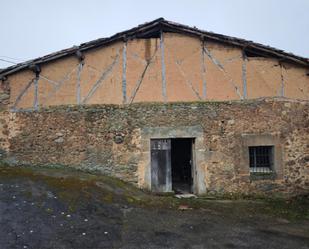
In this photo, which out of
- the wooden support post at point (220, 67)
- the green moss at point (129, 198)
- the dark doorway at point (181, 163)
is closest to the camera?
the green moss at point (129, 198)

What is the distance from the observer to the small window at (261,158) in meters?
8.69

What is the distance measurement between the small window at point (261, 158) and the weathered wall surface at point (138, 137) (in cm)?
39

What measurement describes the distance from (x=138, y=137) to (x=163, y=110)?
3.62 ft

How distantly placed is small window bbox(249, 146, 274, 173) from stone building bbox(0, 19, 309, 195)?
3 cm

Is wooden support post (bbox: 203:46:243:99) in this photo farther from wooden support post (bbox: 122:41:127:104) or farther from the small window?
wooden support post (bbox: 122:41:127:104)

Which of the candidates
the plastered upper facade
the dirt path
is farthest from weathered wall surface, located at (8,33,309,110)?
the dirt path

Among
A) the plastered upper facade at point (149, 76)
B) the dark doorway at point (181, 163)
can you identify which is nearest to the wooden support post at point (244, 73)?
the plastered upper facade at point (149, 76)

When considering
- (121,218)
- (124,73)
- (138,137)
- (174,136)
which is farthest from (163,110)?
(121,218)

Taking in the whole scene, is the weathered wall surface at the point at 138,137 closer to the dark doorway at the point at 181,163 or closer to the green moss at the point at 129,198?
the green moss at the point at 129,198

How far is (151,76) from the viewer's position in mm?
8500

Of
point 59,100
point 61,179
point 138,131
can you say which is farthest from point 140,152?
point 59,100

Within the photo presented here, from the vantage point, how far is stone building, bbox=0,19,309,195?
824 centimetres

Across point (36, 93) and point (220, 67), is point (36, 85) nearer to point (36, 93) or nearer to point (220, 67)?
point (36, 93)

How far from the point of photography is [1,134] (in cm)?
836
